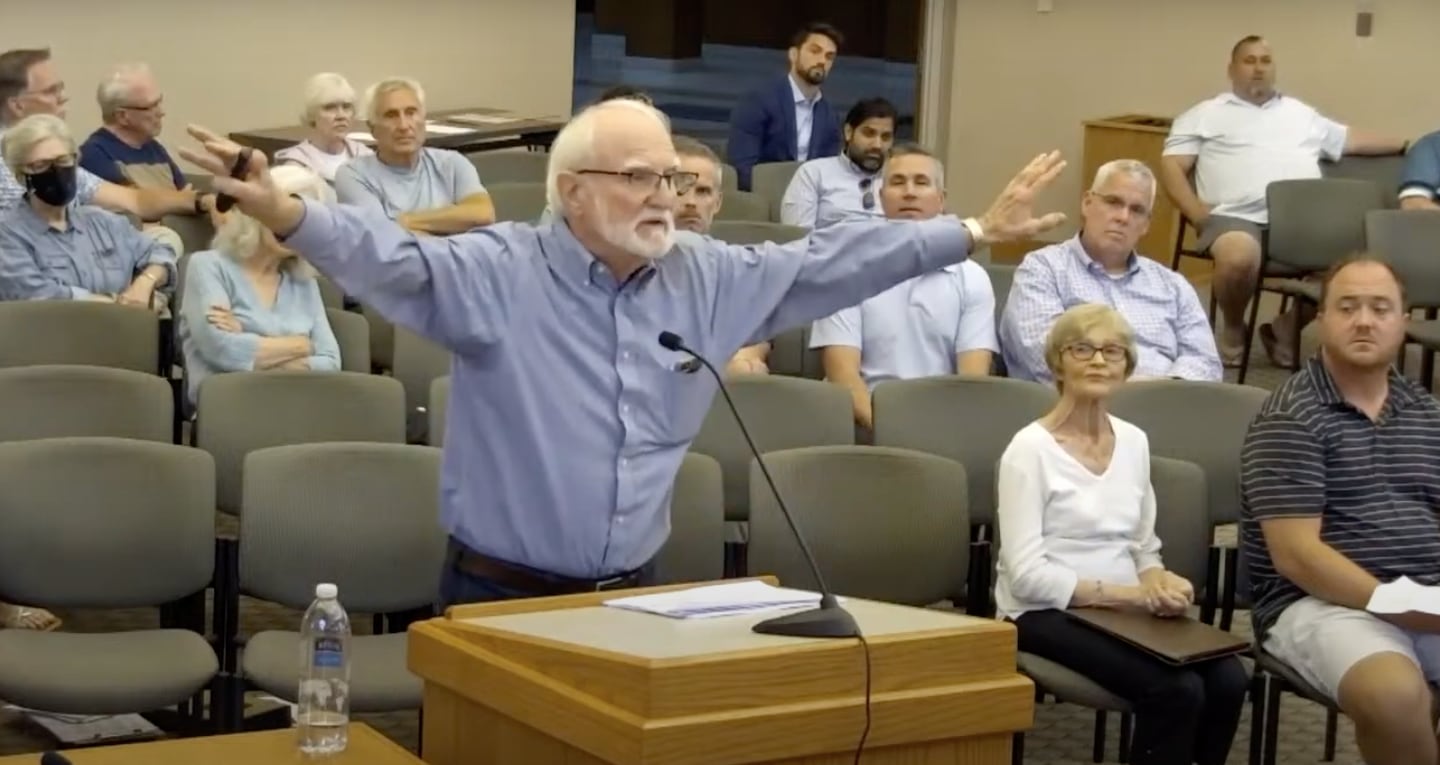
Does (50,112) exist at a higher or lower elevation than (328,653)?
higher

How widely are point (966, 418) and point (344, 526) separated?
5.21 ft

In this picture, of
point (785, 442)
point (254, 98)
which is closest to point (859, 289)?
point (785, 442)

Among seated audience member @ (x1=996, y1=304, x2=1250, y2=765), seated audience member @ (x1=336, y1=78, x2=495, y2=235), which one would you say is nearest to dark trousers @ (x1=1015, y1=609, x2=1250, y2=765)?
seated audience member @ (x1=996, y1=304, x2=1250, y2=765)

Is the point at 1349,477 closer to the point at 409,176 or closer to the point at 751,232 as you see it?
the point at 751,232

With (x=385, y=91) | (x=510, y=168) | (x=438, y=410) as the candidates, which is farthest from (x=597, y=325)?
(x=510, y=168)

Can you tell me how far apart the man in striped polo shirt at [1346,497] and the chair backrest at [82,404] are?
2494 mm

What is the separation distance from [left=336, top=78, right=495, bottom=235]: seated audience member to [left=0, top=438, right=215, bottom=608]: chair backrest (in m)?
2.62

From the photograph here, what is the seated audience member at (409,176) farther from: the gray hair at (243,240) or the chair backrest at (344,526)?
the chair backrest at (344,526)

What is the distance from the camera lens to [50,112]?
7000 millimetres

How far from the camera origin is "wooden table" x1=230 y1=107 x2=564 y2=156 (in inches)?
329

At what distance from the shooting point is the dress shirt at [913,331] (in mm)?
5504

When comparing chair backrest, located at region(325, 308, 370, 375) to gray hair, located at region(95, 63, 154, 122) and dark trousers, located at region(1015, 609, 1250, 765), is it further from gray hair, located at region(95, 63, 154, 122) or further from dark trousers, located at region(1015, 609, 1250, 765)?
dark trousers, located at region(1015, 609, 1250, 765)

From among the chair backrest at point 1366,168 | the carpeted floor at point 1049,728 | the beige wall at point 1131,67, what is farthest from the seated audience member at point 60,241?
the beige wall at point 1131,67

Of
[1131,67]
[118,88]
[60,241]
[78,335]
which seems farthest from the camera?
[1131,67]
